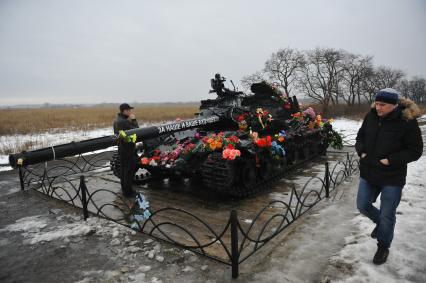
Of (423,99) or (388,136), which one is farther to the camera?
(423,99)

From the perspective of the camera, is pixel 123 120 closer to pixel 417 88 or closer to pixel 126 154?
pixel 126 154

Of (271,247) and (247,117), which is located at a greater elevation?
(247,117)

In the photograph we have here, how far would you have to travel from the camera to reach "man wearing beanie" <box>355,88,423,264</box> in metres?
3.39

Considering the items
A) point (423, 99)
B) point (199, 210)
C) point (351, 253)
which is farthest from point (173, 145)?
point (423, 99)

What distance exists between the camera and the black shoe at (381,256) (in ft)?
12.0

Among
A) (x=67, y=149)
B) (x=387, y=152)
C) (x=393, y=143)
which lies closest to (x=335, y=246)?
(x=387, y=152)

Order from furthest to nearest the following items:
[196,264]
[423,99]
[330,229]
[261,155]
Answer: [423,99] → [261,155] → [330,229] → [196,264]

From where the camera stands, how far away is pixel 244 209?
19.0ft

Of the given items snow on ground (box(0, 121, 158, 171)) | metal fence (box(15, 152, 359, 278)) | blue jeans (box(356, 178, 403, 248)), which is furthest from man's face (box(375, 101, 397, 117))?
snow on ground (box(0, 121, 158, 171))

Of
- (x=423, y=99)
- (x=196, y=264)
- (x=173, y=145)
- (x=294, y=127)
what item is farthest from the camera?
(x=423, y=99)

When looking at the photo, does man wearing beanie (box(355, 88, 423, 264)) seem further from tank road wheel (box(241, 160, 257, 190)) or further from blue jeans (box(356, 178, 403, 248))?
tank road wheel (box(241, 160, 257, 190))

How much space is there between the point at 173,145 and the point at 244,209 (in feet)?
7.24

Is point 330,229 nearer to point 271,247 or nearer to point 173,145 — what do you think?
point 271,247

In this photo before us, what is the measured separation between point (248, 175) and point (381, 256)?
3.25 m
